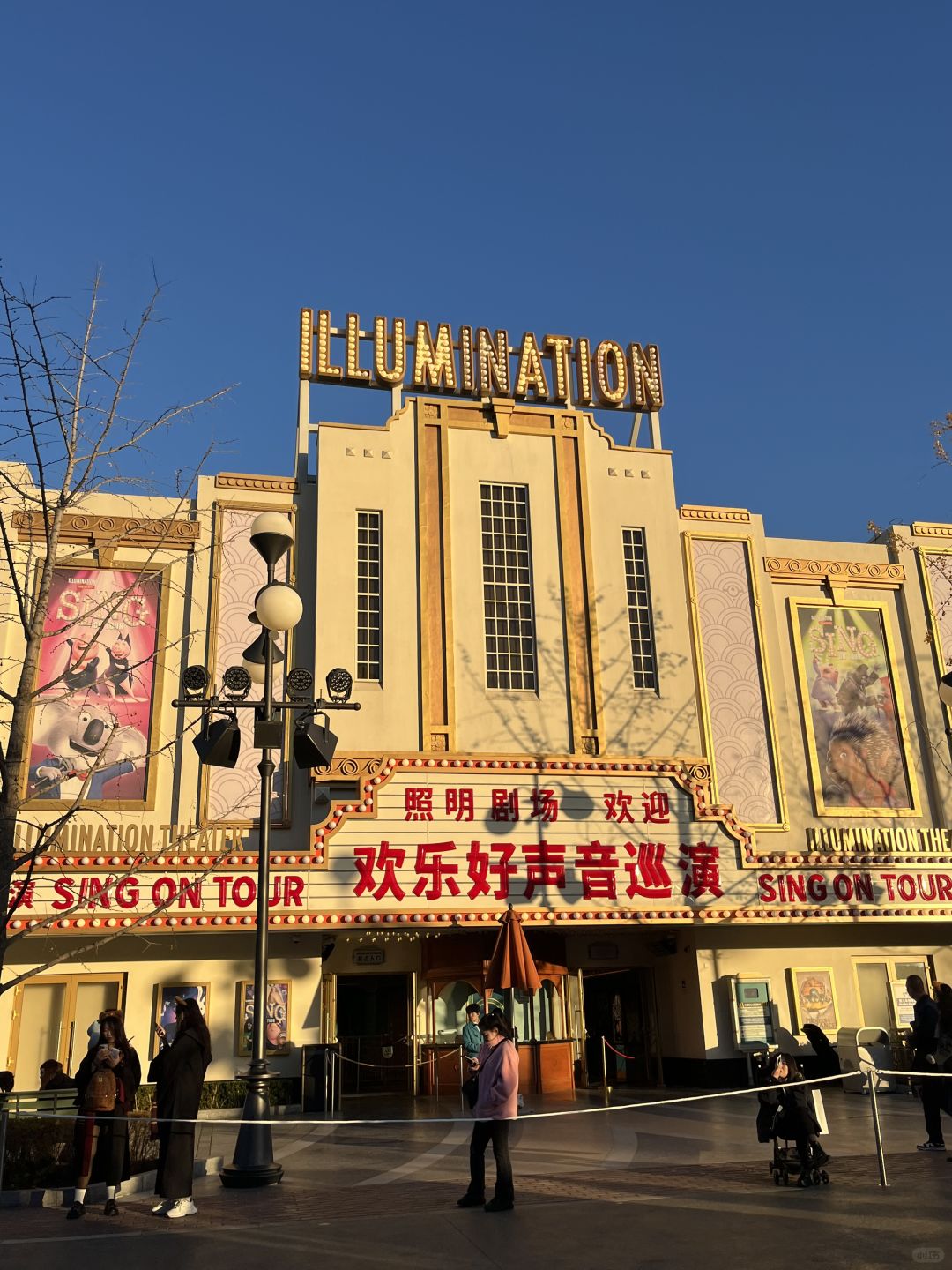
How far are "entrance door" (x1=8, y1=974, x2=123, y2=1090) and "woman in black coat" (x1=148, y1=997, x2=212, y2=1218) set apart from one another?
35.7ft

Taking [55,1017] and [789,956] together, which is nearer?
[55,1017]

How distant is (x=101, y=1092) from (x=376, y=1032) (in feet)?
44.6

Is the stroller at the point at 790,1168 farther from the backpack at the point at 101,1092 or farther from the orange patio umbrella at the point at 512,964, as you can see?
the orange patio umbrella at the point at 512,964

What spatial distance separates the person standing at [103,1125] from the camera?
372 inches

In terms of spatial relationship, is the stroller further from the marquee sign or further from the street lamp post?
the marquee sign

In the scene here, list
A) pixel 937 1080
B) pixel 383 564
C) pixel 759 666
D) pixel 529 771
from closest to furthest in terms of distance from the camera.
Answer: pixel 937 1080 < pixel 529 771 < pixel 383 564 < pixel 759 666

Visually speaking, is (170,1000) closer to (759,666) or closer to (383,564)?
(383,564)

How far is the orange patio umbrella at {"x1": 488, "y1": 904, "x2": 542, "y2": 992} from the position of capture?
17.6 metres

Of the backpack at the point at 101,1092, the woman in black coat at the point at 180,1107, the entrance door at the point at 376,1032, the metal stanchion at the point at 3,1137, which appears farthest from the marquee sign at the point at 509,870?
the woman in black coat at the point at 180,1107

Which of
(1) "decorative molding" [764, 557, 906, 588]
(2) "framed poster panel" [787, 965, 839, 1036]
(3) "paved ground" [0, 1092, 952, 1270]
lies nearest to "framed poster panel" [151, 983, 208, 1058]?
(3) "paved ground" [0, 1092, 952, 1270]

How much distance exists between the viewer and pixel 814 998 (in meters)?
22.5

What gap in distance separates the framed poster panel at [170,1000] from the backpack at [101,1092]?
10.1m

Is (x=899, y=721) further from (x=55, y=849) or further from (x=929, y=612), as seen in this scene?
(x=55, y=849)

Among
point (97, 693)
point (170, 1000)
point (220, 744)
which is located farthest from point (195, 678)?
point (97, 693)
